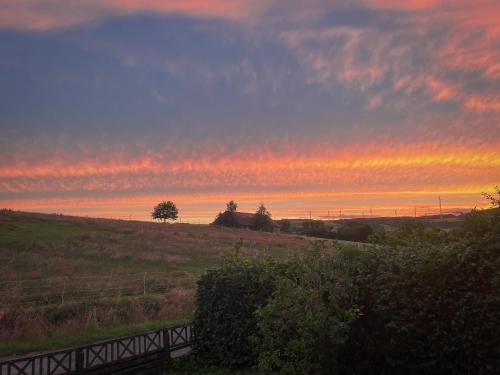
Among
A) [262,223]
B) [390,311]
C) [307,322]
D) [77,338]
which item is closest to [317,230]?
[262,223]

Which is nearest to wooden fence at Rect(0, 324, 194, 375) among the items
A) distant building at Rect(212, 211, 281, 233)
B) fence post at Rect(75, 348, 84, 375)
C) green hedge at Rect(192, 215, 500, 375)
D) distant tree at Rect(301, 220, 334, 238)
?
fence post at Rect(75, 348, 84, 375)

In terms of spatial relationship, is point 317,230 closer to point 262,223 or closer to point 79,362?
point 262,223

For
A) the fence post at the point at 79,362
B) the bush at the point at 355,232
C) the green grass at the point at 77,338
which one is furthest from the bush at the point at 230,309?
the bush at the point at 355,232

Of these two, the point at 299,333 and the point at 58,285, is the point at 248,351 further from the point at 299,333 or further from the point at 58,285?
the point at 58,285

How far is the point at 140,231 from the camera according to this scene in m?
60.8

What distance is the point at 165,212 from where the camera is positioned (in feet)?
409

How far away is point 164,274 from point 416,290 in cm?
2628

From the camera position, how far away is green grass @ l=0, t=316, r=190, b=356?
1597 centimetres

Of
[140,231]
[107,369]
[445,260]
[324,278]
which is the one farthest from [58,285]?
[140,231]

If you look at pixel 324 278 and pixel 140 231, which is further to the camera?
pixel 140 231

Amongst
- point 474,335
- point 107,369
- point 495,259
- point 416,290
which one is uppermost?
point 495,259

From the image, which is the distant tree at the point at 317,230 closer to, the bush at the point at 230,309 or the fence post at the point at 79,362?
the bush at the point at 230,309

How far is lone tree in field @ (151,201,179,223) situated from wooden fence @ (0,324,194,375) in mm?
109683

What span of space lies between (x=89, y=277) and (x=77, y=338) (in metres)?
12.9
